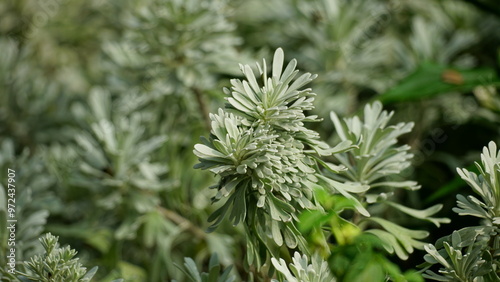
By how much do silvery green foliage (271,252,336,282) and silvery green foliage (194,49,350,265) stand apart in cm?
2

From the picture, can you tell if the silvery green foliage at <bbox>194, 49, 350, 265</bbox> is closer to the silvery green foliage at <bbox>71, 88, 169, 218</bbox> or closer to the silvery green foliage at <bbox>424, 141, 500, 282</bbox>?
the silvery green foliage at <bbox>424, 141, 500, 282</bbox>

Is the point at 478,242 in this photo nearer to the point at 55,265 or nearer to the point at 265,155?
the point at 265,155

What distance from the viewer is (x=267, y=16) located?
1.20 m

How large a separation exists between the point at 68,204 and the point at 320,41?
0.55 m

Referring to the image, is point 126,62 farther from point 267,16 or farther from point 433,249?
point 433,249

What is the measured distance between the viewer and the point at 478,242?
508mm

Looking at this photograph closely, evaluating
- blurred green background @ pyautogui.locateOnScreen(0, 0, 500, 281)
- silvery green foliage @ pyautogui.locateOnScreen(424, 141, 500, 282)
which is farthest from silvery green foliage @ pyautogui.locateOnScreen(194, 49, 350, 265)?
blurred green background @ pyautogui.locateOnScreen(0, 0, 500, 281)

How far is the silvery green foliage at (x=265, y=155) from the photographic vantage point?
1.62ft

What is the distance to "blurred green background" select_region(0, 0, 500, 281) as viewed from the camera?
0.86 metres

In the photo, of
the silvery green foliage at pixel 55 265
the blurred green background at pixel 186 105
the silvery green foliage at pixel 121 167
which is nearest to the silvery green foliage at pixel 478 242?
the blurred green background at pixel 186 105

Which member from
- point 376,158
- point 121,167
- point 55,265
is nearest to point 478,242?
point 376,158

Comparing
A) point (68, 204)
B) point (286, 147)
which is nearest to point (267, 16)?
point (68, 204)

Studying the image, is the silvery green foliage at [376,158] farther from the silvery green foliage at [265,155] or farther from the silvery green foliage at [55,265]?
the silvery green foliage at [55,265]

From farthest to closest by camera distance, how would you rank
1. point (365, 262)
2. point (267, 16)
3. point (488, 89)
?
1. point (267, 16)
2. point (488, 89)
3. point (365, 262)
